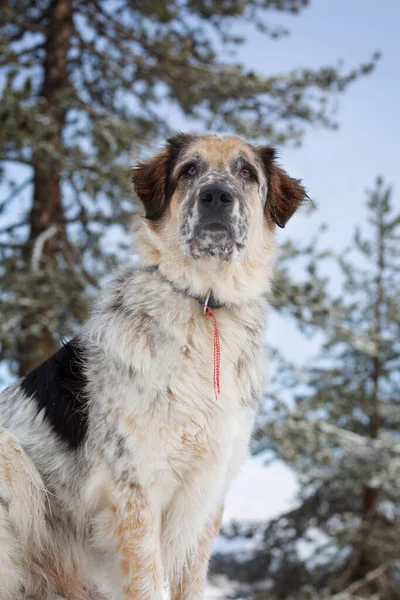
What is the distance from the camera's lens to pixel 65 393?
3.61 metres

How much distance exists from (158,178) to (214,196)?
1.68ft

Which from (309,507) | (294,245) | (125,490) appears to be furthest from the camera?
(309,507)

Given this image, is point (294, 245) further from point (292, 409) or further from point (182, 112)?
point (182, 112)

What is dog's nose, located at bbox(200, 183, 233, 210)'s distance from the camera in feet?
11.8

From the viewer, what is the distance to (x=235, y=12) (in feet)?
39.6

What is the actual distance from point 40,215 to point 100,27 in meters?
3.63

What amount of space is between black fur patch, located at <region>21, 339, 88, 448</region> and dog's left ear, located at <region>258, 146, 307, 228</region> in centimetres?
139

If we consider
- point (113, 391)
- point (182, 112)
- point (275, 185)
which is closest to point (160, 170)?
point (275, 185)

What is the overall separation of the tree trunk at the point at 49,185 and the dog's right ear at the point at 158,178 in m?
5.75

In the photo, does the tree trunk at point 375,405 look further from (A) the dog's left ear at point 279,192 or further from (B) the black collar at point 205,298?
(B) the black collar at point 205,298

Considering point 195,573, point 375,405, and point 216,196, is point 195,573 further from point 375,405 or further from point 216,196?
point 375,405

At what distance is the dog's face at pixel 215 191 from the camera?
360 cm

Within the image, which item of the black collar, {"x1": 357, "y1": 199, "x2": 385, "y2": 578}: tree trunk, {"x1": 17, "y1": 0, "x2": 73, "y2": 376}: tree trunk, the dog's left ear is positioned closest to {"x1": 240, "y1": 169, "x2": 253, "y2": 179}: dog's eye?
the dog's left ear

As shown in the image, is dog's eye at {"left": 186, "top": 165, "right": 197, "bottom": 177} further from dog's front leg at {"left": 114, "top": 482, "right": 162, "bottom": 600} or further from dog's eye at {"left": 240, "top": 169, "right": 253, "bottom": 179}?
dog's front leg at {"left": 114, "top": 482, "right": 162, "bottom": 600}
